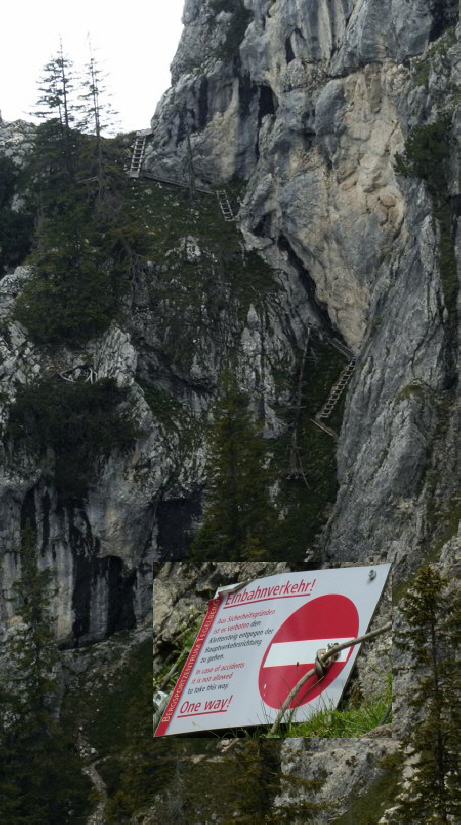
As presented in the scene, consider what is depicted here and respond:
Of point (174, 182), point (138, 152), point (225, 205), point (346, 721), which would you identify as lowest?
point (346, 721)

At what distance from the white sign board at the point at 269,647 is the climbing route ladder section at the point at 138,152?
44.7 m

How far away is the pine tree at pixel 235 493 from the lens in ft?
149

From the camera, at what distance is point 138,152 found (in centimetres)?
6938

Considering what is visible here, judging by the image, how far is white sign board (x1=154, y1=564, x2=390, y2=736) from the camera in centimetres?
2411

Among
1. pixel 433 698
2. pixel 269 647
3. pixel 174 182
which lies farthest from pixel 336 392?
pixel 269 647

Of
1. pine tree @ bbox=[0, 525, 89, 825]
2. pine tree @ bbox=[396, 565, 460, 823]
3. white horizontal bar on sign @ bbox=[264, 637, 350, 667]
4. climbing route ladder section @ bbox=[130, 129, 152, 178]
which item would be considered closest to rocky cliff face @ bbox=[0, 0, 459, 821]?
climbing route ladder section @ bbox=[130, 129, 152, 178]

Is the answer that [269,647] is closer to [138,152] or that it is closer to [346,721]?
[346,721]

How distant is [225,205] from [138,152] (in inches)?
224

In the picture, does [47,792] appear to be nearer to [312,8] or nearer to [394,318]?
[394,318]

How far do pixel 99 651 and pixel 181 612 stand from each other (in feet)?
106

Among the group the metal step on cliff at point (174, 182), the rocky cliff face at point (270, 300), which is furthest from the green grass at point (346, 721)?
the metal step on cliff at point (174, 182)

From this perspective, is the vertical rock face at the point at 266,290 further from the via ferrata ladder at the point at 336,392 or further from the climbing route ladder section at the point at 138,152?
the climbing route ladder section at the point at 138,152

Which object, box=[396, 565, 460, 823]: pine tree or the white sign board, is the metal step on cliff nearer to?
box=[396, 565, 460, 823]: pine tree

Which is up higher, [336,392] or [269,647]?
[269,647]
